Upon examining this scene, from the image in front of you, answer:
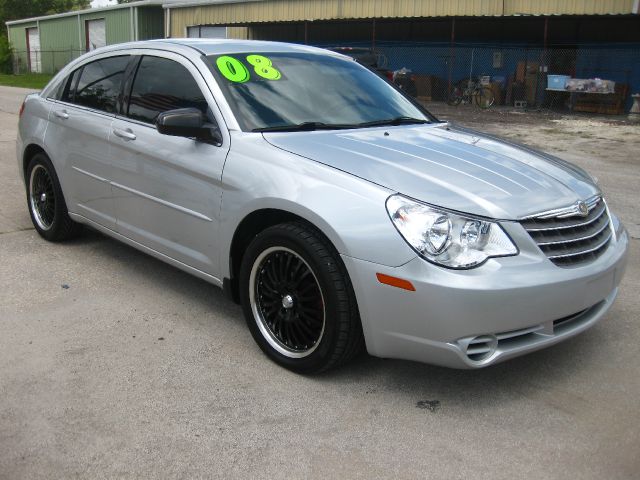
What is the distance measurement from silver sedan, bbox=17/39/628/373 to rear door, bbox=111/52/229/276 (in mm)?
12

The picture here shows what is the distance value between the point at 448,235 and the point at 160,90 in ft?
7.61

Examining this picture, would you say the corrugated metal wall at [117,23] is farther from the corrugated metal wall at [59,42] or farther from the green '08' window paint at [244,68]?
the green '08' window paint at [244,68]

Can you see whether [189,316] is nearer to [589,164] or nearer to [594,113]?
[589,164]

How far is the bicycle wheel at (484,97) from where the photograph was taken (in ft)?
74.4

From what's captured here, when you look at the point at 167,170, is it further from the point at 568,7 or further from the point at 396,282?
the point at 568,7

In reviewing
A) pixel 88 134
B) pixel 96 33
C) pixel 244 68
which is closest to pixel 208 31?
pixel 96 33

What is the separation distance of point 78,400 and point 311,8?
2541 cm

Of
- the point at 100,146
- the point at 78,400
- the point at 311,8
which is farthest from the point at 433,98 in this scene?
the point at 78,400

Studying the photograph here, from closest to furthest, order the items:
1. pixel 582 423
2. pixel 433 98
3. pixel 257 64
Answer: pixel 582 423 < pixel 257 64 < pixel 433 98

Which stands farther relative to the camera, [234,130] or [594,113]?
[594,113]

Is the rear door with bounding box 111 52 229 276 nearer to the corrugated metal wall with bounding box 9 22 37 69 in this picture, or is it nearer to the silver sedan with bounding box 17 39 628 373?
the silver sedan with bounding box 17 39 628 373

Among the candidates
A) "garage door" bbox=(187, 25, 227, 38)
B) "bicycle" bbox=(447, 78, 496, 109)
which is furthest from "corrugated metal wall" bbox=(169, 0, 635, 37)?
"bicycle" bbox=(447, 78, 496, 109)

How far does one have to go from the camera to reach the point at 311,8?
87.8ft

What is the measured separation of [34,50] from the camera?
46656mm
